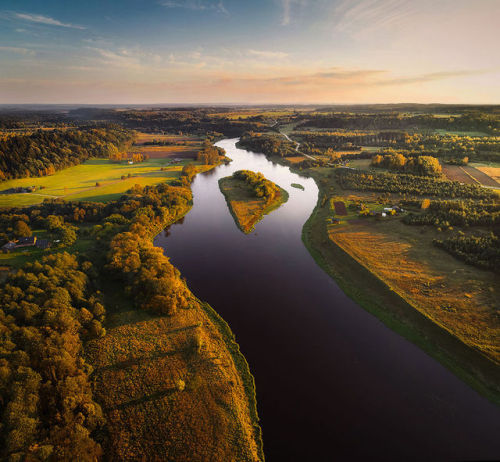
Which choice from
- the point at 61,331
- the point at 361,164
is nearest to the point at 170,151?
the point at 361,164

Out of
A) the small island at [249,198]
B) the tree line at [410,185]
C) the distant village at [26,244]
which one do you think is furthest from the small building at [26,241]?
the tree line at [410,185]

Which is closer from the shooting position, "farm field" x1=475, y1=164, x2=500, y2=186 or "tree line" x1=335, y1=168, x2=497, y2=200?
"tree line" x1=335, y1=168, x2=497, y2=200

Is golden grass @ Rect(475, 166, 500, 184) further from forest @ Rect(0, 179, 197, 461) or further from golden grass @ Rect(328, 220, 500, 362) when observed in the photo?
forest @ Rect(0, 179, 197, 461)

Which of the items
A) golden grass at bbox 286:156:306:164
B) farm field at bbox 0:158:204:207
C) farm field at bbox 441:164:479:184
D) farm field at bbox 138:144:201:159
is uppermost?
farm field at bbox 138:144:201:159

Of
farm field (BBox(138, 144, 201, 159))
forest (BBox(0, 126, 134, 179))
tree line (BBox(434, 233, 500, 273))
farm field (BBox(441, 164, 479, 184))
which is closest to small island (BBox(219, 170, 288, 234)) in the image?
tree line (BBox(434, 233, 500, 273))

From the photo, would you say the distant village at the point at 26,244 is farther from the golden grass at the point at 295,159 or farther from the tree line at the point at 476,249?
the golden grass at the point at 295,159
